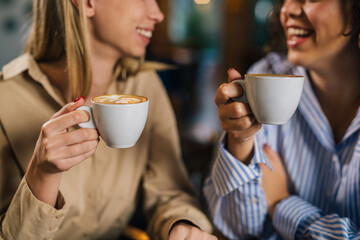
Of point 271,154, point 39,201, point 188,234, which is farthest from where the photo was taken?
point 271,154

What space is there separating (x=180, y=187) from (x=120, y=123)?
0.60 metres

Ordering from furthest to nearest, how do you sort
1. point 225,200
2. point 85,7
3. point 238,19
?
point 238,19
point 225,200
point 85,7

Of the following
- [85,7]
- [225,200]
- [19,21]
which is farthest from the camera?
[19,21]

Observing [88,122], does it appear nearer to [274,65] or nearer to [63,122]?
[63,122]

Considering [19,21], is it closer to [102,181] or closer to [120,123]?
[102,181]

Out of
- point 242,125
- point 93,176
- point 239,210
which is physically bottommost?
point 239,210

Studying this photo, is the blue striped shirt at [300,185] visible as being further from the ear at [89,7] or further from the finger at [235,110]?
the ear at [89,7]

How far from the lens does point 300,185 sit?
44.4 inches

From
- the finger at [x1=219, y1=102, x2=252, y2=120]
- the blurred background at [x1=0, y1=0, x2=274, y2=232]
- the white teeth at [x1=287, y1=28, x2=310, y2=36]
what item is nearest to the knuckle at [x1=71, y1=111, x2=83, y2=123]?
the finger at [x1=219, y1=102, x2=252, y2=120]

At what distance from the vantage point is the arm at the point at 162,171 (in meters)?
1.11

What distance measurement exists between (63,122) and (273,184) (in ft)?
2.30

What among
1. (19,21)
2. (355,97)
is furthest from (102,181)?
(19,21)

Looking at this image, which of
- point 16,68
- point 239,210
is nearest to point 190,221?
point 239,210

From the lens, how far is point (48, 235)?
0.80 m
